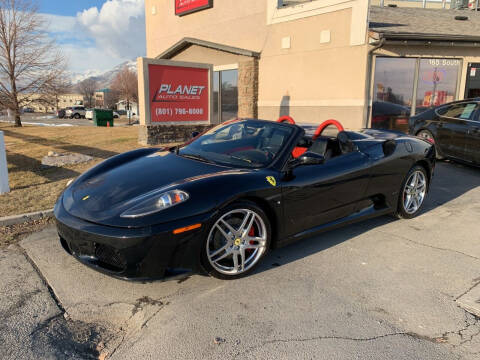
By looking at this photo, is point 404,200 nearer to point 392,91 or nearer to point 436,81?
point 392,91

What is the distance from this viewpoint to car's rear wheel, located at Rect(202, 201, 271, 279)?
3.01 m

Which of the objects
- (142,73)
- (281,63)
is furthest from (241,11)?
(142,73)

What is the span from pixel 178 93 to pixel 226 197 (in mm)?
9062

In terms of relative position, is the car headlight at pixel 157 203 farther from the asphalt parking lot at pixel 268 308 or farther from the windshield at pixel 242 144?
the windshield at pixel 242 144

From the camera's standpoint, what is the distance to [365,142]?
4.38 m

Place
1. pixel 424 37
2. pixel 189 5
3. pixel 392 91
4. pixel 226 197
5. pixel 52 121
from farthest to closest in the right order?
1. pixel 52 121
2. pixel 189 5
3. pixel 392 91
4. pixel 424 37
5. pixel 226 197

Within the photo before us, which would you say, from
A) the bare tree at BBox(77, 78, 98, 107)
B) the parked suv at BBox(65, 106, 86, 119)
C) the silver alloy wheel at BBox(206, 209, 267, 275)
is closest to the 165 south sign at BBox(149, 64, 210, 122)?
Answer: the silver alloy wheel at BBox(206, 209, 267, 275)

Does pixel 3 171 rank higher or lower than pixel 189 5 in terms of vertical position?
lower

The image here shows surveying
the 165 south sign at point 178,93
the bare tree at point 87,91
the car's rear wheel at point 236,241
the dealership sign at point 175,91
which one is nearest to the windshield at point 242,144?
the car's rear wheel at point 236,241

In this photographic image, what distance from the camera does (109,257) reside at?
2744mm

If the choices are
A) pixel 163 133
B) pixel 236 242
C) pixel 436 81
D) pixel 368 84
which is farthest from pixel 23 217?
pixel 436 81

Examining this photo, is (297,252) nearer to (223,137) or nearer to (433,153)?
(223,137)

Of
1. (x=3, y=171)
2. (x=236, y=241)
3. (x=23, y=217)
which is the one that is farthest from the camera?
(x=3, y=171)

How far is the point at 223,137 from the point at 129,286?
188 cm
